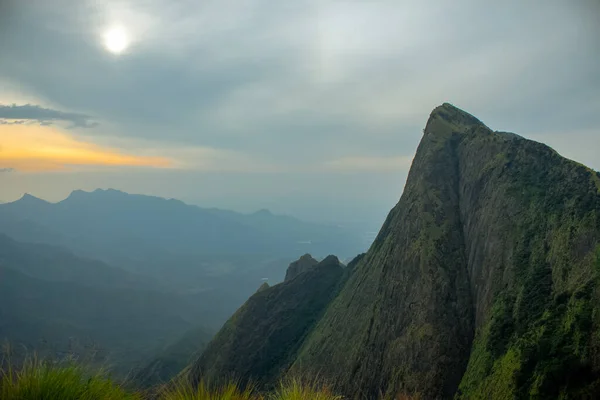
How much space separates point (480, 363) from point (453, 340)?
430cm

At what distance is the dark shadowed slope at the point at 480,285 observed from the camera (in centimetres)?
1852

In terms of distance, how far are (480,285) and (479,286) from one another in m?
0.14

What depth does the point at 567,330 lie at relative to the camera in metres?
17.6

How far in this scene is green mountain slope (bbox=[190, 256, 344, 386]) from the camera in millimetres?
59469

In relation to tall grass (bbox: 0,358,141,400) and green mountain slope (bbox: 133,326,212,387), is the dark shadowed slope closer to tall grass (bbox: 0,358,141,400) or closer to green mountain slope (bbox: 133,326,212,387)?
tall grass (bbox: 0,358,141,400)

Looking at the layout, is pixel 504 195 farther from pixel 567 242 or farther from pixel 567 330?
pixel 567 330

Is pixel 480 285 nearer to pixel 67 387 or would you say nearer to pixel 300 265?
pixel 67 387

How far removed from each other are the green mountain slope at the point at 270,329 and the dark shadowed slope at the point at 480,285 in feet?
51.6

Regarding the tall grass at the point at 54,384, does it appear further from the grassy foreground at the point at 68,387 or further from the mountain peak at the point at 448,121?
the mountain peak at the point at 448,121

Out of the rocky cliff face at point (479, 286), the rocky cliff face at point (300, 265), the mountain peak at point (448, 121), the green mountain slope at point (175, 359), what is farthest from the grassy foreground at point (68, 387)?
the green mountain slope at point (175, 359)

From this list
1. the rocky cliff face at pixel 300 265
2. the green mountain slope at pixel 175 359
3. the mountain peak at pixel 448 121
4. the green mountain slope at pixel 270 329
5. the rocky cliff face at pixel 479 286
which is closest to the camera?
the rocky cliff face at pixel 479 286

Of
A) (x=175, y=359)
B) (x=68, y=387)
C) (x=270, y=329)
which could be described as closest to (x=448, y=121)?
(x=270, y=329)

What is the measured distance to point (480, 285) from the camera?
2820cm

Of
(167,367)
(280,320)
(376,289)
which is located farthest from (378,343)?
(167,367)
